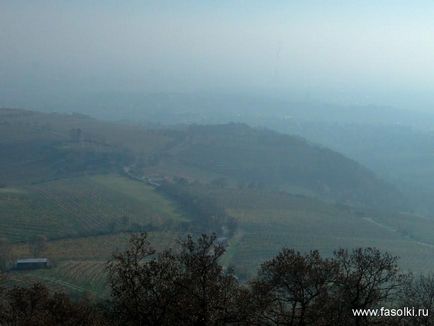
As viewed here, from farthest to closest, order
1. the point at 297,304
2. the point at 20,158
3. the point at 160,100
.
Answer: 1. the point at 160,100
2. the point at 20,158
3. the point at 297,304

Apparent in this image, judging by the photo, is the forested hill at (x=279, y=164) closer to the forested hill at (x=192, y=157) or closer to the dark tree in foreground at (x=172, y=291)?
the forested hill at (x=192, y=157)

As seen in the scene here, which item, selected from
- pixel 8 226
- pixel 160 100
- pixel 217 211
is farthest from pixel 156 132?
pixel 160 100

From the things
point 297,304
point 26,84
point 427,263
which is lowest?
point 427,263

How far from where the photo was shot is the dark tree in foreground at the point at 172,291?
35.7ft

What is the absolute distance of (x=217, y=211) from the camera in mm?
48438

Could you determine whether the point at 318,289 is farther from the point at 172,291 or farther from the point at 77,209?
the point at 77,209

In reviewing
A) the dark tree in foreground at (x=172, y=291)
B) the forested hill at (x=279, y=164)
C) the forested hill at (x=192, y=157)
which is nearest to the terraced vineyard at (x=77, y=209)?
the forested hill at (x=192, y=157)

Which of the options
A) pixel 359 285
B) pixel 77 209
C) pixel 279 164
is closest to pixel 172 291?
pixel 359 285

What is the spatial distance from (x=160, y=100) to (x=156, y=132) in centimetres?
7694

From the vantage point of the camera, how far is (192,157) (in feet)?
264

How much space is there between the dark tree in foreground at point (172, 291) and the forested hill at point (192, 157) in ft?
165

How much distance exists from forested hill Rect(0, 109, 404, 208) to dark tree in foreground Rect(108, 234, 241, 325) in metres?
50.4

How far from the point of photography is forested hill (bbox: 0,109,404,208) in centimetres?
6788

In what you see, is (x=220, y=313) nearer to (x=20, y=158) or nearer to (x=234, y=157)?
(x=20, y=158)
